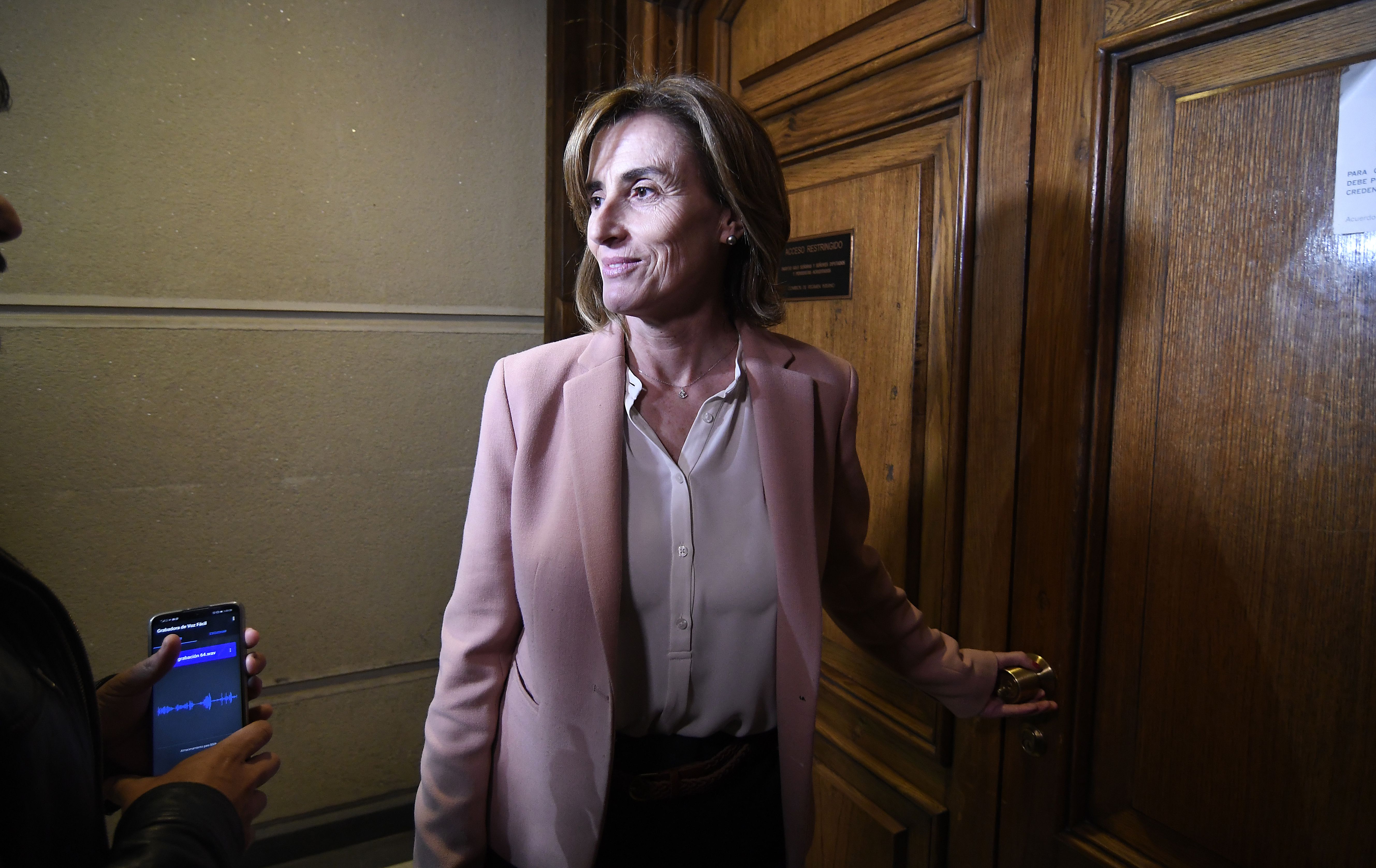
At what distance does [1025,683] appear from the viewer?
1.24 metres

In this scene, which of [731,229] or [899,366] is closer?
[731,229]

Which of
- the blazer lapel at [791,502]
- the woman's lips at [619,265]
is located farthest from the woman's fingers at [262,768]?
the woman's lips at [619,265]

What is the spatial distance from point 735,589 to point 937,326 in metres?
0.67

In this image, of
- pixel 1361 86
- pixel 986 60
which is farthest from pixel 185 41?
pixel 1361 86

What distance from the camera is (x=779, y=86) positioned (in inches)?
69.8

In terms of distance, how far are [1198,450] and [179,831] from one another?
4.32 ft

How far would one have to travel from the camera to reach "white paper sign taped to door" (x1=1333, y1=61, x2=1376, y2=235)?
2.90 feet

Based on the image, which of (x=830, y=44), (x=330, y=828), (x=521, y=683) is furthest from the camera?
(x=330, y=828)

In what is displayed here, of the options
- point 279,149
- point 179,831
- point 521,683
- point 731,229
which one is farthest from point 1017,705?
point 279,149

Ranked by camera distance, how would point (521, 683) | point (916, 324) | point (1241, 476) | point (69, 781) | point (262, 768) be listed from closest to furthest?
point (69, 781), point (262, 768), point (1241, 476), point (521, 683), point (916, 324)

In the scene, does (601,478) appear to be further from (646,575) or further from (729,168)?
(729,168)

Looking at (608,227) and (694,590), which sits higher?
(608,227)

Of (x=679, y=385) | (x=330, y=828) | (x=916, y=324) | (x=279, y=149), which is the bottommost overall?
(x=330, y=828)

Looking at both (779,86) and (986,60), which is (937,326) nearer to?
(986,60)
